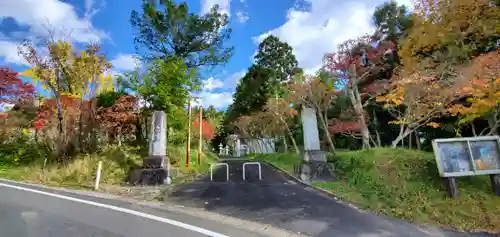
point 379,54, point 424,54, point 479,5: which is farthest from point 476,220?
point 379,54

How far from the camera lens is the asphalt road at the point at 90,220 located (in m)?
4.14

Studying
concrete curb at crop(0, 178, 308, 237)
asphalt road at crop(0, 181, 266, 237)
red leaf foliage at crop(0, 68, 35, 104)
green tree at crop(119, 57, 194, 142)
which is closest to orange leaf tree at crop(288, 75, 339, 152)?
green tree at crop(119, 57, 194, 142)

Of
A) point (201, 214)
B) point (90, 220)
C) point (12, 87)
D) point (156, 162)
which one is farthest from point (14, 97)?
point (201, 214)

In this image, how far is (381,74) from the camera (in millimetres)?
15883

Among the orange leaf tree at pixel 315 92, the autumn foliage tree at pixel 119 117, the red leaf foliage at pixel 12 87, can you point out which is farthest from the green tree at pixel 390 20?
the red leaf foliage at pixel 12 87

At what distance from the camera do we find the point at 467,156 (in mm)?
6191

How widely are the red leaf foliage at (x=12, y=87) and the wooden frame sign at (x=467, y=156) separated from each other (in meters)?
16.3

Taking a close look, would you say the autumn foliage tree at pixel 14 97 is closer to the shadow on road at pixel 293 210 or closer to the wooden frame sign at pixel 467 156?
the shadow on road at pixel 293 210

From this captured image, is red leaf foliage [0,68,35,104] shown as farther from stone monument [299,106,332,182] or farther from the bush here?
the bush

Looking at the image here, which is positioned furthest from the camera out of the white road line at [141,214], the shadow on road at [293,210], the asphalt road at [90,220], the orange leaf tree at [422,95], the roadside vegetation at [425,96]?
the orange leaf tree at [422,95]

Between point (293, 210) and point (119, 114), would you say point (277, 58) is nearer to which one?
point (119, 114)

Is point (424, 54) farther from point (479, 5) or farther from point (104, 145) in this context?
point (104, 145)

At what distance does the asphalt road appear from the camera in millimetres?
4137

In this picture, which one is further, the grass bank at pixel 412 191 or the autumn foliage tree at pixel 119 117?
the autumn foliage tree at pixel 119 117
